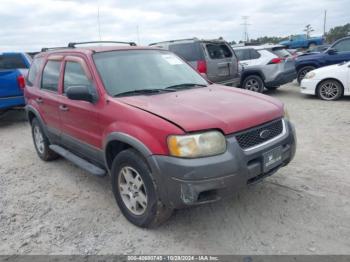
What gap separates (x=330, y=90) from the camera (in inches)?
367

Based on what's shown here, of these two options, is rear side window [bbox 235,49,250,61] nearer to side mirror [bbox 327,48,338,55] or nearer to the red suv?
side mirror [bbox 327,48,338,55]

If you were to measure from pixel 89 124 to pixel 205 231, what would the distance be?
1.74m

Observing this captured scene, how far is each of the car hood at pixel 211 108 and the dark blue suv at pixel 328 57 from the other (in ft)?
29.4

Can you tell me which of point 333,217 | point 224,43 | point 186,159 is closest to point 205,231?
point 186,159

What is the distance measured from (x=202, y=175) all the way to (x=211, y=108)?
717 millimetres

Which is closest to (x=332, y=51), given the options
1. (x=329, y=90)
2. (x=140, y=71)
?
(x=329, y=90)

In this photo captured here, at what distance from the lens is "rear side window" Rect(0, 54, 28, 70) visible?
8797 millimetres

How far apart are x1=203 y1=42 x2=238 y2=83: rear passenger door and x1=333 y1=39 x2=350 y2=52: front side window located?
4.46 metres

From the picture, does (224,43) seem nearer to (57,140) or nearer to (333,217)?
(57,140)

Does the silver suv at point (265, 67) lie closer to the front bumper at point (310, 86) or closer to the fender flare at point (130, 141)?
the front bumper at point (310, 86)

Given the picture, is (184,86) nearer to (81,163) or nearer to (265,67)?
(81,163)

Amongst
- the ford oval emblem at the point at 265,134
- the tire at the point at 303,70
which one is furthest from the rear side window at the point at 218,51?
the ford oval emblem at the point at 265,134

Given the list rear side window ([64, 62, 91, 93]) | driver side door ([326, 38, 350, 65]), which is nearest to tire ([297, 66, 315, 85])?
driver side door ([326, 38, 350, 65])

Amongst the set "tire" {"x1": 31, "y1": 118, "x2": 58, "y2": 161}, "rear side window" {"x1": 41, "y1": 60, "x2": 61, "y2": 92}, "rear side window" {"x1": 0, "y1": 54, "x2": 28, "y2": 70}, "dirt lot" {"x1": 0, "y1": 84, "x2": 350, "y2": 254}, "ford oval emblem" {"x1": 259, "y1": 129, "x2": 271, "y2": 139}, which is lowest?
"dirt lot" {"x1": 0, "y1": 84, "x2": 350, "y2": 254}
